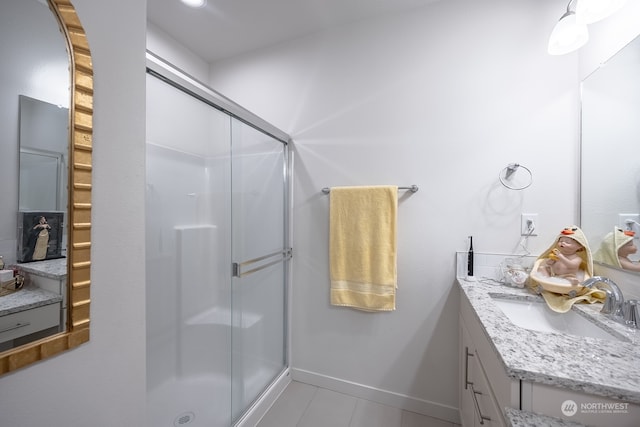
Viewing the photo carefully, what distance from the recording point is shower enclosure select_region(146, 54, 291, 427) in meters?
0.96

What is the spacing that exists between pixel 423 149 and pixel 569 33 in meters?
0.72

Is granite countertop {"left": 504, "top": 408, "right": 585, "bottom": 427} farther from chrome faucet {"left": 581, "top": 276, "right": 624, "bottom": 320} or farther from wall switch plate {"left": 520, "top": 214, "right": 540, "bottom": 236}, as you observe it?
wall switch plate {"left": 520, "top": 214, "right": 540, "bottom": 236}

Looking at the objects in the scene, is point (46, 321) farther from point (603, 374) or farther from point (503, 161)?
point (503, 161)

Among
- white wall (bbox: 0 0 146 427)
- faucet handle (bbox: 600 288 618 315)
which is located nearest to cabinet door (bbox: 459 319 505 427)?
faucet handle (bbox: 600 288 618 315)

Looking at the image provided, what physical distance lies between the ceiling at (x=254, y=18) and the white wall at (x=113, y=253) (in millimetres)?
1067

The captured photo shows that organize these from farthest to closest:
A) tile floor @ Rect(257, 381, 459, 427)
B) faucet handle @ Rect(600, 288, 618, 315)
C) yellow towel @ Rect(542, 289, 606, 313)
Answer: tile floor @ Rect(257, 381, 459, 427), yellow towel @ Rect(542, 289, 606, 313), faucet handle @ Rect(600, 288, 618, 315)

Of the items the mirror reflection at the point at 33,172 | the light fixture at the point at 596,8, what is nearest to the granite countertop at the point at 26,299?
the mirror reflection at the point at 33,172

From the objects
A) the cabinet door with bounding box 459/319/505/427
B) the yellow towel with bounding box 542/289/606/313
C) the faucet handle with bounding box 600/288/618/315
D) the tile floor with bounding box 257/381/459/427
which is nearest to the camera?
the cabinet door with bounding box 459/319/505/427

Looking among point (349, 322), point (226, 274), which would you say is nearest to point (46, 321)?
point (226, 274)

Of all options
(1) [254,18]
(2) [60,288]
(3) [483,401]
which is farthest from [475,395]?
(1) [254,18]

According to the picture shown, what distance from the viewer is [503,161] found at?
1.32 meters

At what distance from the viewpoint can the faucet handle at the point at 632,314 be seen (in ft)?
2.63

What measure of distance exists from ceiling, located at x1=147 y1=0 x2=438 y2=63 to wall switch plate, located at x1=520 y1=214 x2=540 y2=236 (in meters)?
1.36

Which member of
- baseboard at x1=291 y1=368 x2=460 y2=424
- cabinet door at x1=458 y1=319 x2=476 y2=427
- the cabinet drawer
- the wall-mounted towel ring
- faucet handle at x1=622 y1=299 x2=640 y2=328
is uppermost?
the wall-mounted towel ring
